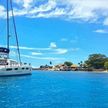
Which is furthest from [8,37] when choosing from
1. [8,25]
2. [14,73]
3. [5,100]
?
[5,100]

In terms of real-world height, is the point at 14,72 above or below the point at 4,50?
below

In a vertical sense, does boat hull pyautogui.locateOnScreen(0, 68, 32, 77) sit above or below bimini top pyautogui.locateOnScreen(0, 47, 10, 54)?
below

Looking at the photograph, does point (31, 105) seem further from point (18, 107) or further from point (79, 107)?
point (79, 107)

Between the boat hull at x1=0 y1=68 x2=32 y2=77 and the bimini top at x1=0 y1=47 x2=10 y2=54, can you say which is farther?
the bimini top at x1=0 y1=47 x2=10 y2=54

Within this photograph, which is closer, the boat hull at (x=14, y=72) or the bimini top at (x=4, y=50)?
the boat hull at (x=14, y=72)

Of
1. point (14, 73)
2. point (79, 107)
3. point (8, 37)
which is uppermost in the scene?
point (8, 37)

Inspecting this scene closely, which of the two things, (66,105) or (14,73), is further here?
(14,73)

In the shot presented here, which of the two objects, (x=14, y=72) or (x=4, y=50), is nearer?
(x=14, y=72)

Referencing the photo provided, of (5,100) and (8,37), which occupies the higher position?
(8,37)

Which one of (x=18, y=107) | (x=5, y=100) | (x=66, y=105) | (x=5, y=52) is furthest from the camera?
(x=5, y=52)

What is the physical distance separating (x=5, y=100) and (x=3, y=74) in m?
82.6

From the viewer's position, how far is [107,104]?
57938mm

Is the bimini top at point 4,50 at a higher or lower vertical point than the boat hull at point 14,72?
higher

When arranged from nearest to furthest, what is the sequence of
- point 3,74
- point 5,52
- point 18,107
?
point 18,107, point 3,74, point 5,52
